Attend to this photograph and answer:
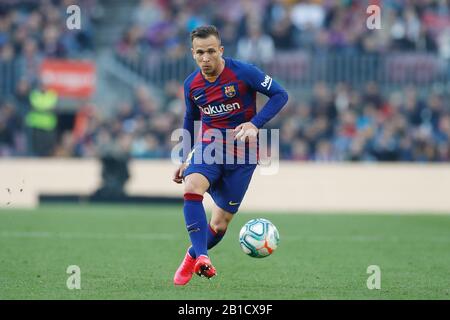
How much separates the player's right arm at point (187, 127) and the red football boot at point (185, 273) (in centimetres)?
78

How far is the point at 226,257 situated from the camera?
34.6 ft

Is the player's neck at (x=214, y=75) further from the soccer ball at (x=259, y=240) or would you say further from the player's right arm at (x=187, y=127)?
the soccer ball at (x=259, y=240)

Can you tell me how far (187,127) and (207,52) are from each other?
32.6 inches

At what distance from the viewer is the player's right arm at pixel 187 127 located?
28.2ft

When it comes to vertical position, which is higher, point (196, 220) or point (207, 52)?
point (207, 52)

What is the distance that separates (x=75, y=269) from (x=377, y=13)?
12.1 meters

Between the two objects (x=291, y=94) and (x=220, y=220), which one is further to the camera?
(x=291, y=94)

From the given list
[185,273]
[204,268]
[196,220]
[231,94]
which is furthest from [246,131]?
[185,273]

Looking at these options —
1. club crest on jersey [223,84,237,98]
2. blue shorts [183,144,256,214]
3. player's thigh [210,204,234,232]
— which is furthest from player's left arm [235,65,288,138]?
player's thigh [210,204,234,232]

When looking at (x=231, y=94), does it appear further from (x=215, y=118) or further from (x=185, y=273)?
(x=185, y=273)

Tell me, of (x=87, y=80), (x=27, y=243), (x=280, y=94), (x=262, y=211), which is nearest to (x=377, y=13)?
(x=262, y=211)

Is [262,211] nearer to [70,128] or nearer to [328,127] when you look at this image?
[328,127]

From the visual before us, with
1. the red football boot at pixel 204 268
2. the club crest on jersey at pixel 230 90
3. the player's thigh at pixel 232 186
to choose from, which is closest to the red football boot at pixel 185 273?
the red football boot at pixel 204 268
